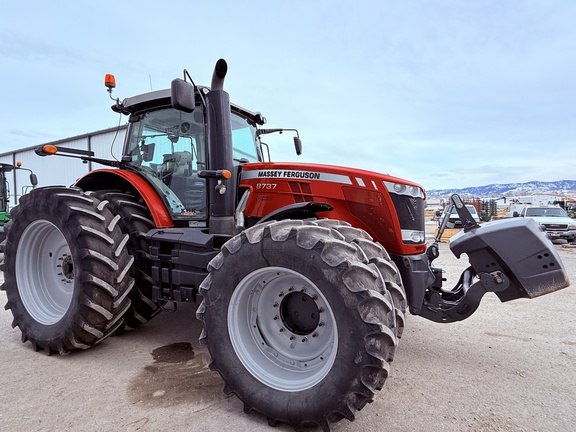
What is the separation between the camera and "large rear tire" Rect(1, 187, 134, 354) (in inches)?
120

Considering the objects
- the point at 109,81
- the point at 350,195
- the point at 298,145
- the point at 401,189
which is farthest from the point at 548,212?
the point at 109,81

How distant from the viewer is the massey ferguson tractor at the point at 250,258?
→ 212cm

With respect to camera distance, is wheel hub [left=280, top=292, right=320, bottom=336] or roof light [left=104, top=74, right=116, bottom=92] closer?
wheel hub [left=280, top=292, right=320, bottom=336]

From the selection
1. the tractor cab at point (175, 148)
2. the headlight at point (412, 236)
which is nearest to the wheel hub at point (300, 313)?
the headlight at point (412, 236)

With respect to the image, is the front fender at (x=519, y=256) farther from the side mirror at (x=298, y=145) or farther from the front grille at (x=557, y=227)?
the front grille at (x=557, y=227)

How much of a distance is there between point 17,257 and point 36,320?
685 millimetres

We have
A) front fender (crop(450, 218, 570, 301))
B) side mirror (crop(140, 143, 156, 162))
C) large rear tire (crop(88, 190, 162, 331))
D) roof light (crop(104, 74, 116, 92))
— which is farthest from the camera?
side mirror (crop(140, 143, 156, 162))

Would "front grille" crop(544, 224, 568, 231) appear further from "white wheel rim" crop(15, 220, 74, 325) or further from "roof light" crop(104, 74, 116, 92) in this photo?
"white wheel rim" crop(15, 220, 74, 325)

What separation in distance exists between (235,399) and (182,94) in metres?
2.20

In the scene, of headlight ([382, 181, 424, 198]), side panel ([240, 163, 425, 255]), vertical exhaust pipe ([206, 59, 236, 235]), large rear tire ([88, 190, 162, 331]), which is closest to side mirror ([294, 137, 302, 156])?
side panel ([240, 163, 425, 255])

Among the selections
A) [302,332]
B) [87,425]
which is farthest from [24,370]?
[302,332]

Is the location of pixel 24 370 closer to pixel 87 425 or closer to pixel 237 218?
pixel 87 425

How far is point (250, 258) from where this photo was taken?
2346 mm

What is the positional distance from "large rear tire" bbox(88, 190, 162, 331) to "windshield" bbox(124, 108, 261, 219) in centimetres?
31
